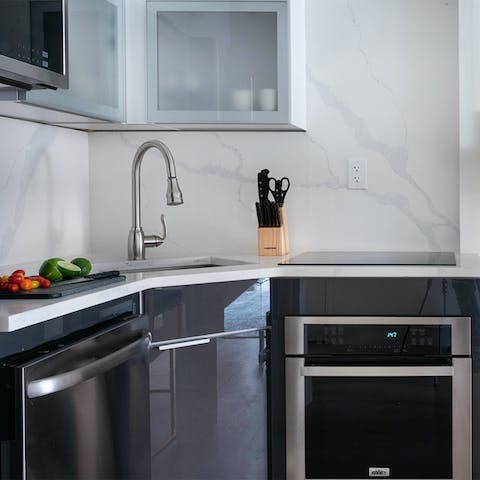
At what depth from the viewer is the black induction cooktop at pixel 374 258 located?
280 centimetres

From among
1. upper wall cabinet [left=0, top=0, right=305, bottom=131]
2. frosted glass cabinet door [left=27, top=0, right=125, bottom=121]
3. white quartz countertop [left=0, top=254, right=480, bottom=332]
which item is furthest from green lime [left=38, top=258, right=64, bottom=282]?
upper wall cabinet [left=0, top=0, right=305, bottom=131]

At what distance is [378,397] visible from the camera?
8.85ft

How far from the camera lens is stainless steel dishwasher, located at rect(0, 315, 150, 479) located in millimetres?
1674

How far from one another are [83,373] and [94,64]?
1.16 meters

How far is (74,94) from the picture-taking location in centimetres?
256

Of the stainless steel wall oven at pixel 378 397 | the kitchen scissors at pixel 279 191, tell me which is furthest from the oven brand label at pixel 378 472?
the kitchen scissors at pixel 279 191

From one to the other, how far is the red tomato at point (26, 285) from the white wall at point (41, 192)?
0.79 m

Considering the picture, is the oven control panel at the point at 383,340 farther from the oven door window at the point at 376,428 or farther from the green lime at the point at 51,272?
the green lime at the point at 51,272

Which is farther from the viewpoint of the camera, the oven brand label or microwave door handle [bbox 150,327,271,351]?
the oven brand label

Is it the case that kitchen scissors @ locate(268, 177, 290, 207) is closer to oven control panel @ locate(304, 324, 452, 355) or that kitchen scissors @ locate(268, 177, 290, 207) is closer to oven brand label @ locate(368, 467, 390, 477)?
oven control panel @ locate(304, 324, 452, 355)

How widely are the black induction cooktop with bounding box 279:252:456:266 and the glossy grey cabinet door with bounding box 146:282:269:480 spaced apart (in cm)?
29

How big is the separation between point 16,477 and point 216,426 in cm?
100

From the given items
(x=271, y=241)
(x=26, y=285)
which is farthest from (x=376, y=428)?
(x=26, y=285)

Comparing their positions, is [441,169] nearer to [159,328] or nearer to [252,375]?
[252,375]
